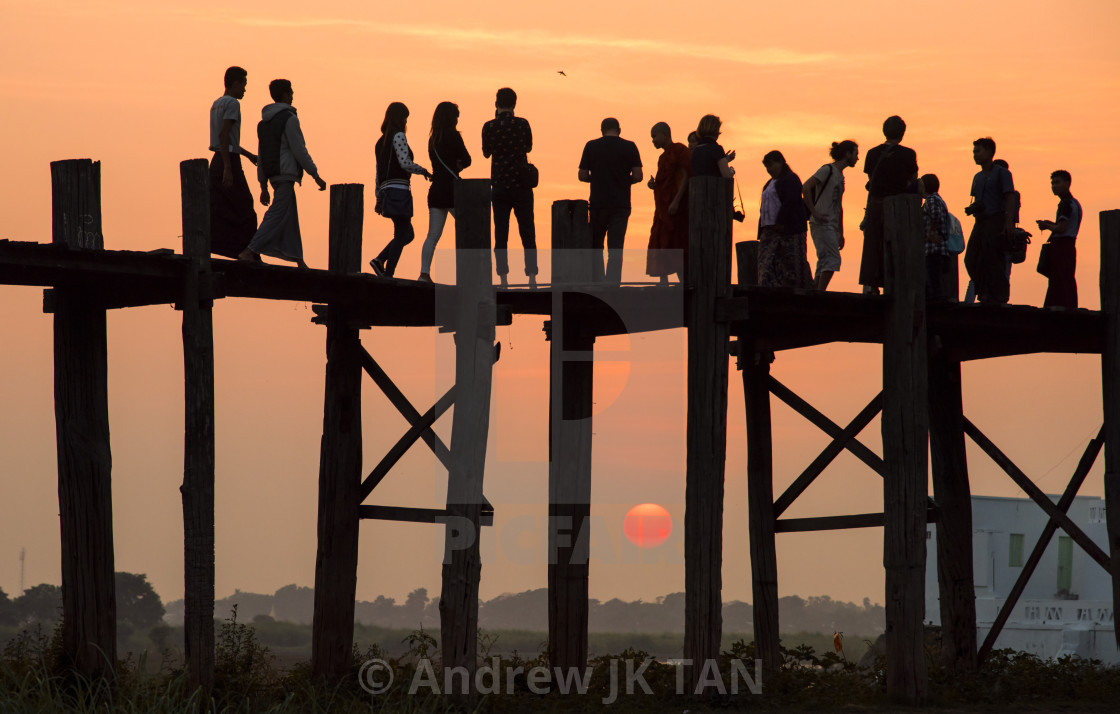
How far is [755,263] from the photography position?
47.1ft

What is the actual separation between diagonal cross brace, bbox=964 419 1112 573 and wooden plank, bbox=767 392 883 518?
1.82 meters

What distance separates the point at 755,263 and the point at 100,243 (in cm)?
682

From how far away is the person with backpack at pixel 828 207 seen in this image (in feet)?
41.0

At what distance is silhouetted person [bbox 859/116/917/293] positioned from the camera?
41.2ft


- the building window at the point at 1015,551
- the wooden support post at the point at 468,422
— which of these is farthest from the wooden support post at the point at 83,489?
the building window at the point at 1015,551

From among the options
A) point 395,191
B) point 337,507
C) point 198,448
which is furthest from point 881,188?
point 198,448

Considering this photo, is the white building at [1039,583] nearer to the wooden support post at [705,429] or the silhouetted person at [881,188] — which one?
the silhouetted person at [881,188]

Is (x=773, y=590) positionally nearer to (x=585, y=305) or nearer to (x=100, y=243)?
(x=585, y=305)

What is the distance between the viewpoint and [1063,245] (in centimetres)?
1382

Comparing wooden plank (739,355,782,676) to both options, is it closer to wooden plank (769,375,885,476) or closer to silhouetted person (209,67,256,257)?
wooden plank (769,375,885,476)

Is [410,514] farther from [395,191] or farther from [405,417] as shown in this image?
[395,191]

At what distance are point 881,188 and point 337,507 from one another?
5642mm

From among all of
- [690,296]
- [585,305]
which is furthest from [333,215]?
[690,296]

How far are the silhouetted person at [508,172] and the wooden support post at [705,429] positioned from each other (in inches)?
57.2
